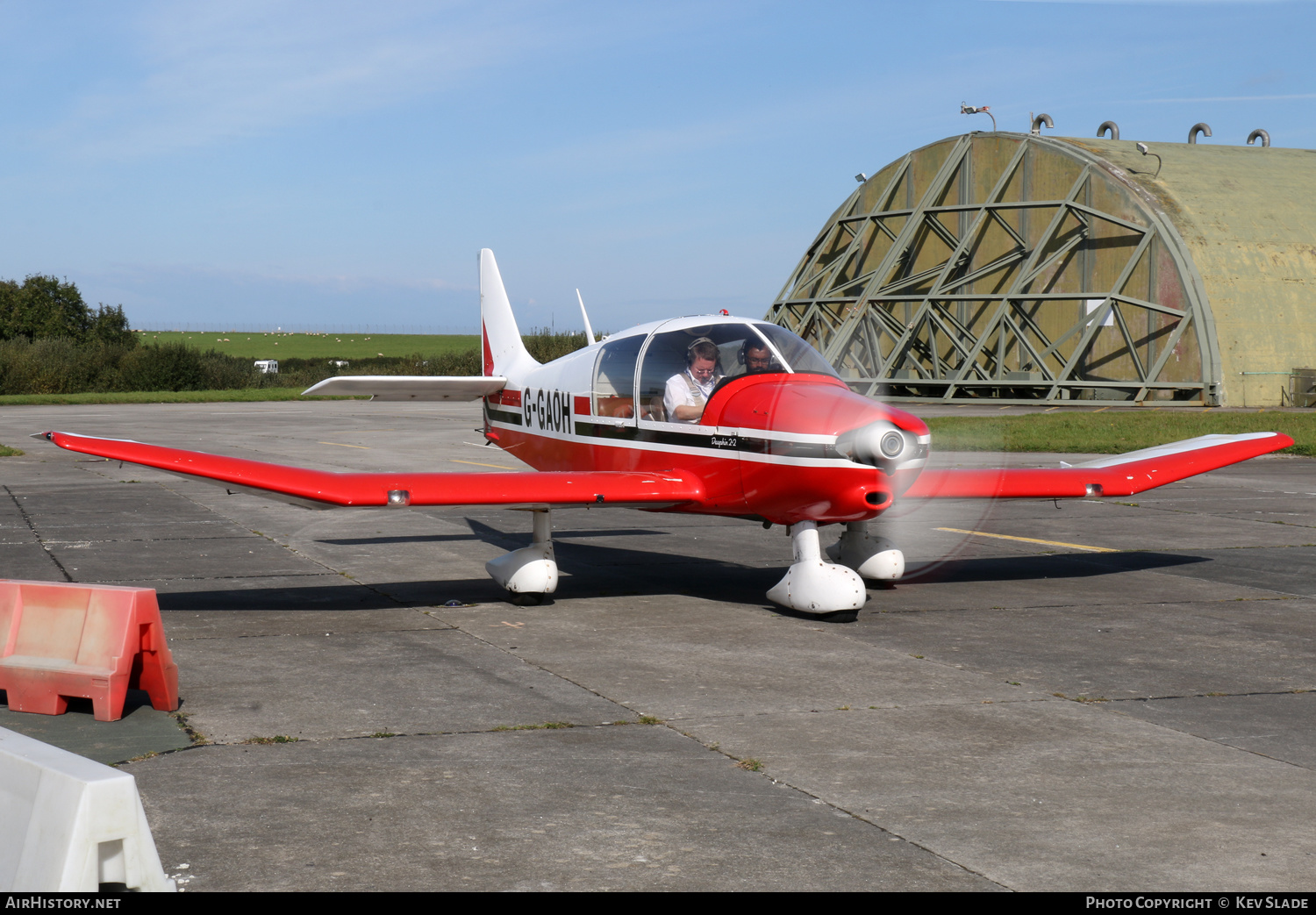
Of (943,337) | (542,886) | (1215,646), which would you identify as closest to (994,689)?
(1215,646)

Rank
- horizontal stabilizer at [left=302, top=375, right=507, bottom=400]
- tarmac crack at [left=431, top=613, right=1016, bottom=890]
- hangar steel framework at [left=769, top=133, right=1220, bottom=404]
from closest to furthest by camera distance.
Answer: tarmac crack at [left=431, top=613, right=1016, bottom=890]
horizontal stabilizer at [left=302, top=375, right=507, bottom=400]
hangar steel framework at [left=769, top=133, right=1220, bottom=404]

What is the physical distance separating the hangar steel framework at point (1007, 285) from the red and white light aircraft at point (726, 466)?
2025 centimetres

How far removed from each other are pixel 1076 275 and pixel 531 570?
99.0 ft

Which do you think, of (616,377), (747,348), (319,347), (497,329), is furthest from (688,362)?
(319,347)

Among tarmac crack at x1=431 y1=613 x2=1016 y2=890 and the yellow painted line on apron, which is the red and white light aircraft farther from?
tarmac crack at x1=431 y1=613 x2=1016 y2=890

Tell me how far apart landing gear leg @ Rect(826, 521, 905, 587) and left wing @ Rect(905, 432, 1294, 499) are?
74cm

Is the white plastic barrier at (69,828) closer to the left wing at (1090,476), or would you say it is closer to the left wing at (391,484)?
the left wing at (391,484)

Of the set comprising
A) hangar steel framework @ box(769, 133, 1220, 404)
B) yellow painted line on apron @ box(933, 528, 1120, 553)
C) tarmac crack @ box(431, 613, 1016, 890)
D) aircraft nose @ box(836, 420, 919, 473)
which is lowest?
tarmac crack @ box(431, 613, 1016, 890)

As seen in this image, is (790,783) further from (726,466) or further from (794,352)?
(794,352)

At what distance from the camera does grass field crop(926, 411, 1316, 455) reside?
23047 millimetres

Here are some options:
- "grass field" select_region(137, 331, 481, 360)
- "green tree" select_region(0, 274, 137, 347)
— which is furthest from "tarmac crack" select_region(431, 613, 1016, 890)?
"grass field" select_region(137, 331, 481, 360)

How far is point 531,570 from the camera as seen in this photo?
30.8ft

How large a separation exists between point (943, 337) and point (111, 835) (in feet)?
126

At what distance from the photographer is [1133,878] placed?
162 inches
